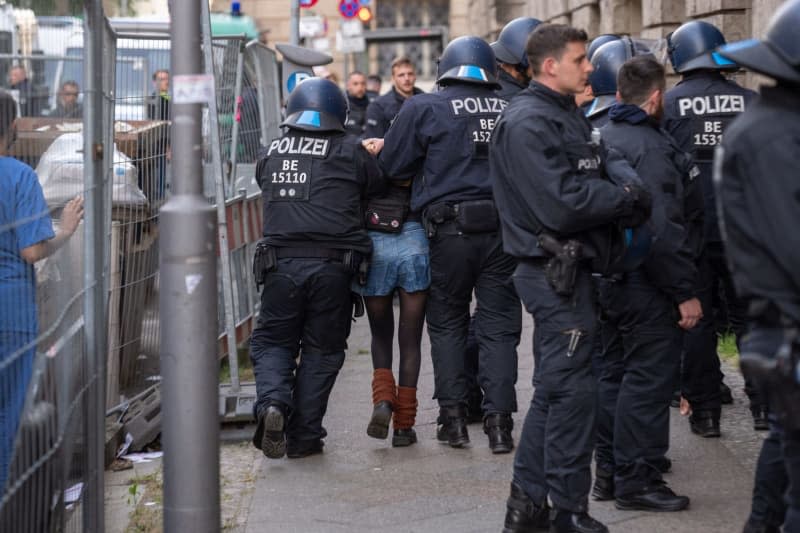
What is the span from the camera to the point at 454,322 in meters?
7.00

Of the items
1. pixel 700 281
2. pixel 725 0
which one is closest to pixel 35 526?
pixel 700 281

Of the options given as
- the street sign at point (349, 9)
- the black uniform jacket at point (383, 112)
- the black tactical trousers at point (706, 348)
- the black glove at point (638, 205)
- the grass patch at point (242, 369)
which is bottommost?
the grass patch at point (242, 369)

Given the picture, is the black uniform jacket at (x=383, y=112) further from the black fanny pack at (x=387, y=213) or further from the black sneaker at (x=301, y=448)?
the black sneaker at (x=301, y=448)

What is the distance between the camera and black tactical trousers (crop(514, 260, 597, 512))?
514 cm

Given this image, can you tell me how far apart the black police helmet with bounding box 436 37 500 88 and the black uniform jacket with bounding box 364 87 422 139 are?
5.73 m

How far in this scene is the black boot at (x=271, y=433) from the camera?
656 centimetres

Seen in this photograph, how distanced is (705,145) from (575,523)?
7.81 ft

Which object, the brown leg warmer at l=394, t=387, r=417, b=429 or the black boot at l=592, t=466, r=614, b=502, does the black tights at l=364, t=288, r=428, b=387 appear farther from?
the black boot at l=592, t=466, r=614, b=502

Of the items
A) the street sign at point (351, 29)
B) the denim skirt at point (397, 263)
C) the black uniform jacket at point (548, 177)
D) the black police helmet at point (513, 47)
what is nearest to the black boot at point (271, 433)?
the denim skirt at point (397, 263)

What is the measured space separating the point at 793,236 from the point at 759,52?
1.82ft

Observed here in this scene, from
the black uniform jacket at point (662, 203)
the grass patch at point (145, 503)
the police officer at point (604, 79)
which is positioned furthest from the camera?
the police officer at point (604, 79)

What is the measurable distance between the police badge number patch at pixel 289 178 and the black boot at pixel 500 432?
138cm

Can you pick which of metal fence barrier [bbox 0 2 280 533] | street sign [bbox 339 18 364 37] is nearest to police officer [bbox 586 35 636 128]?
metal fence barrier [bbox 0 2 280 533]

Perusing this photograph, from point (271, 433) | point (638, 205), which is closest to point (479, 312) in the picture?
point (271, 433)
